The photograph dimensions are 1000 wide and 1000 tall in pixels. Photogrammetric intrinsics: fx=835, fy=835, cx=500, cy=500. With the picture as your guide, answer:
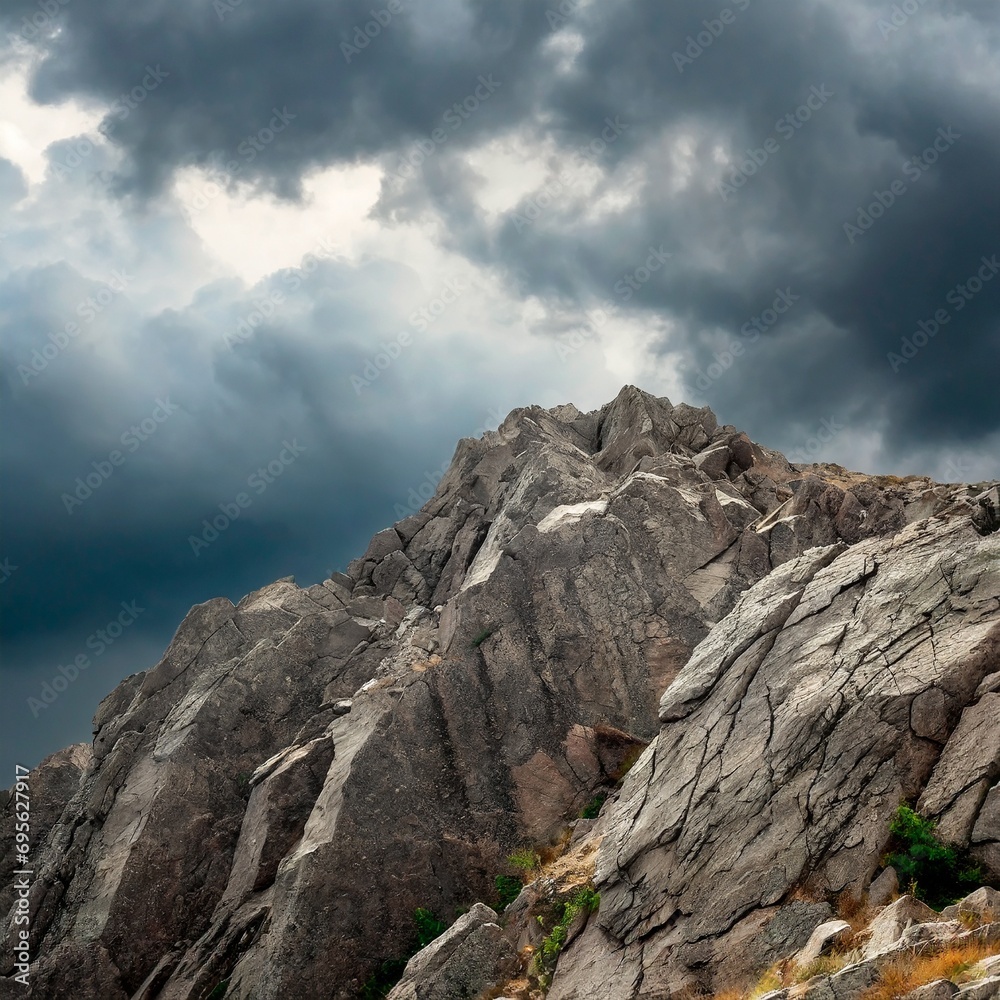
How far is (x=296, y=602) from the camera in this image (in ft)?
152

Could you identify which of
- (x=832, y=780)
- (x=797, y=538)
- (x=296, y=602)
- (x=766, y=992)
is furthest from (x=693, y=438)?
(x=766, y=992)

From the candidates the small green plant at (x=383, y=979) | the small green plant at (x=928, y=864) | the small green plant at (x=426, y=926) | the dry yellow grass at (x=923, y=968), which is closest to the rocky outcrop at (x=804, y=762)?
the small green plant at (x=928, y=864)

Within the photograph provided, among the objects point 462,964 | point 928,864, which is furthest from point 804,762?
point 462,964

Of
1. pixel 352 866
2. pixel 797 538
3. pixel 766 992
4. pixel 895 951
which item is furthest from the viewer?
pixel 797 538

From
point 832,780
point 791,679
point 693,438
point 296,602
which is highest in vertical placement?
point 693,438

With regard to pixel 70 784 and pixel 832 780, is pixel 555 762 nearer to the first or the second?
pixel 832 780

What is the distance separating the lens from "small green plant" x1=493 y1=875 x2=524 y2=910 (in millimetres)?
27781

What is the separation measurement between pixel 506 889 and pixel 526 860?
53.2 inches

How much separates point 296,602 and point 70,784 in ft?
48.4

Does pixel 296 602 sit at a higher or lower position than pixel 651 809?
higher

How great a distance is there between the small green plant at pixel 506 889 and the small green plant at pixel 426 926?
201cm

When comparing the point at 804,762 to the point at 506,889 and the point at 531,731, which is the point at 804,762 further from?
the point at 531,731

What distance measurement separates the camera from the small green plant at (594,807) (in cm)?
2930
